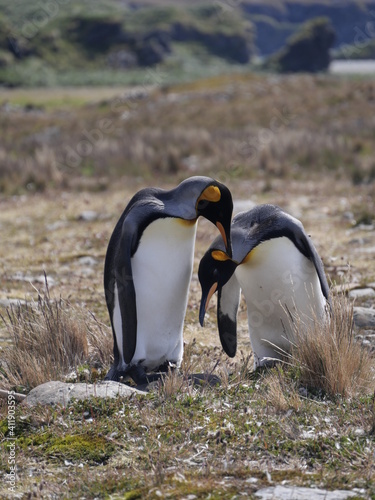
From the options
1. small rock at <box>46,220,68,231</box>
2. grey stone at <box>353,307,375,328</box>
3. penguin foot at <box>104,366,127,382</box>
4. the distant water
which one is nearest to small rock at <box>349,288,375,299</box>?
grey stone at <box>353,307,375,328</box>

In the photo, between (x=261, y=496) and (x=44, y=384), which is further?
(x=44, y=384)

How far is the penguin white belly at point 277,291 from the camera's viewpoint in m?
4.98

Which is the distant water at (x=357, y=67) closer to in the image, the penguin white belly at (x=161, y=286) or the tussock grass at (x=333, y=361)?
the penguin white belly at (x=161, y=286)

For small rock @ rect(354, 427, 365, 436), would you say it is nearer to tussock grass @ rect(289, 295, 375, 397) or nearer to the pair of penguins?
tussock grass @ rect(289, 295, 375, 397)

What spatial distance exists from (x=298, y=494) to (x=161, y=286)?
1.91 meters

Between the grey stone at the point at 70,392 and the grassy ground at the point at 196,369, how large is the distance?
82 millimetres

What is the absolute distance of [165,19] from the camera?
14650cm

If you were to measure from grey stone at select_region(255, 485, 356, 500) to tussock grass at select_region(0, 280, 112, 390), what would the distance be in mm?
1893

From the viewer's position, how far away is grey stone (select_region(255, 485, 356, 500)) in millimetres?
3312

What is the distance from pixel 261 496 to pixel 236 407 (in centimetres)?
90

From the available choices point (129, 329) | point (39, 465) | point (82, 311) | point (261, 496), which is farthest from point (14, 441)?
point (82, 311)

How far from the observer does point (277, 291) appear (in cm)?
507

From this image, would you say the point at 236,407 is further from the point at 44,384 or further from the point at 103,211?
the point at 103,211

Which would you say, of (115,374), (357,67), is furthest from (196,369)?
(357,67)
